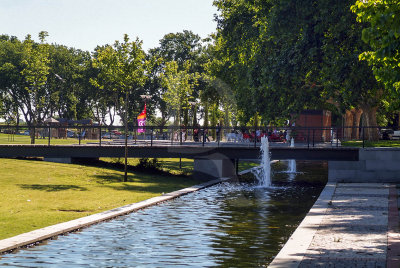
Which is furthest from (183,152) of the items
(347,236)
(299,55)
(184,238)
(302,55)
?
(347,236)

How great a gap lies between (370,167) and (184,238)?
20.5 metres

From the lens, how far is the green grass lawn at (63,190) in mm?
16812

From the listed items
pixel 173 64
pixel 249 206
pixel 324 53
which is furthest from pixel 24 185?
pixel 173 64

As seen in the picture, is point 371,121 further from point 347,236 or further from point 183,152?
point 347,236

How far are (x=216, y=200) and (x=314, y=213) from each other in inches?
232

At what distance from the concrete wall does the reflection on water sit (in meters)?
Answer: 10.3

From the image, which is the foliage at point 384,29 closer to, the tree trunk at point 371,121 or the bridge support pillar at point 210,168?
the bridge support pillar at point 210,168

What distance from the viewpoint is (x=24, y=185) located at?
985 inches

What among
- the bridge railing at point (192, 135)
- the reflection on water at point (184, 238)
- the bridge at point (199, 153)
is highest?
the bridge railing at point (192, 135)

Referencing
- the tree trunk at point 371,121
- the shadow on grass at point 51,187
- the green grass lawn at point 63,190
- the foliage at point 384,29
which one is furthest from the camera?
the tree trunk at point 371,121

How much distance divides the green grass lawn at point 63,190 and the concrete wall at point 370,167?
27.0 feet

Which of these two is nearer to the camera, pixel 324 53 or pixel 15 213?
pixel 15 213

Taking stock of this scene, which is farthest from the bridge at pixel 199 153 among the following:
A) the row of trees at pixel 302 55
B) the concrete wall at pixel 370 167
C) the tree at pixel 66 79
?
the tree at pixel 66 79

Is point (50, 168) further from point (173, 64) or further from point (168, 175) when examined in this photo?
point (173, 64)
